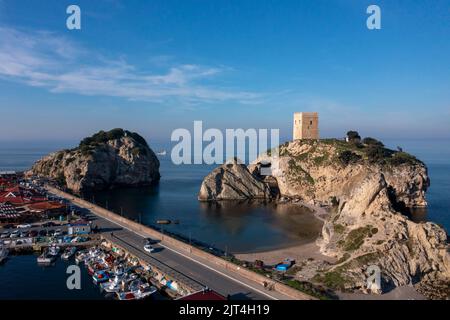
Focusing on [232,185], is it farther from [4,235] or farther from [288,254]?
[4,235]

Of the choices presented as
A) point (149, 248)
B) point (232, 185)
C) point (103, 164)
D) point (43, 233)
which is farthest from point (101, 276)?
point (103, 164)

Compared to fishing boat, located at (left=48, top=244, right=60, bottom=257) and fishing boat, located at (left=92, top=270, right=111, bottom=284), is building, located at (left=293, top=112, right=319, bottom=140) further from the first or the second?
fishing boat, located at (left=92, top=270, right=111, bottom=284)

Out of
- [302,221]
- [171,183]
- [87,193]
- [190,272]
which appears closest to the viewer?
[190,272]

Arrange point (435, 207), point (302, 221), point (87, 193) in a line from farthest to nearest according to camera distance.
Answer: point (87, 193), point (435, 207), point (302, 221)

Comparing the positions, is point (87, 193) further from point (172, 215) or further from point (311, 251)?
point (311, 251)

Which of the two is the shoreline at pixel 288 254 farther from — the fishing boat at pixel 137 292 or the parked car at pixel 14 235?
the parked car at pixel 14 235

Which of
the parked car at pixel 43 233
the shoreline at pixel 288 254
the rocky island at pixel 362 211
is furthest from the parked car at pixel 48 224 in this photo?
the rocky island at pixel 362 211
